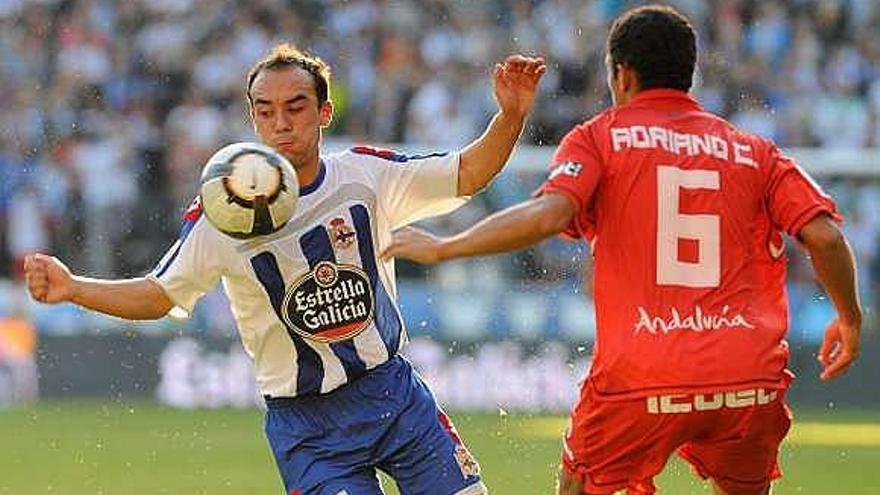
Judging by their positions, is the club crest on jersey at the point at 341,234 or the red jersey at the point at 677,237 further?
the club crest on jersey at the point at 341,234

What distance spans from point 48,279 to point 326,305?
0.92m

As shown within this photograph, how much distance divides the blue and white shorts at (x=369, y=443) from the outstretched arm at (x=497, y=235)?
0.76 m

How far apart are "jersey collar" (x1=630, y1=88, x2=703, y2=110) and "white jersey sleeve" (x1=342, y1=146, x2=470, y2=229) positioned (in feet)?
2.75

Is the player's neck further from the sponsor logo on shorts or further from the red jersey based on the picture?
the sponsor logo on shorts

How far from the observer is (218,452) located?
1482 centimetres

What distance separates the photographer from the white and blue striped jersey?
280 inches

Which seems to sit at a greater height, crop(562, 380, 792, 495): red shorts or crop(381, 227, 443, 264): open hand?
crop(381, 227, 443, 264): open hand

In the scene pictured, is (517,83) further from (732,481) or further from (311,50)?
(311,50)

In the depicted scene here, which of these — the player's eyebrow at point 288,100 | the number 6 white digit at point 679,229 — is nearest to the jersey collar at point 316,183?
the player's eyebrow at point 288,100

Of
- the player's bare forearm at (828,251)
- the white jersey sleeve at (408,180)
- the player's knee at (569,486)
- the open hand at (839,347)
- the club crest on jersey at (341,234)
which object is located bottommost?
the player's knee at (569,486)

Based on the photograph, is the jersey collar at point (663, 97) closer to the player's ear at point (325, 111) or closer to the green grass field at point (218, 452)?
the player's ear at point (325, 111)

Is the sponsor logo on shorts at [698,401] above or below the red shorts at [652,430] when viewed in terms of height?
above

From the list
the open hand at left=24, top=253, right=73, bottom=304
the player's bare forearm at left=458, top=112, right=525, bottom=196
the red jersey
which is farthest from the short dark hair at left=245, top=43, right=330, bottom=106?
the red jersey

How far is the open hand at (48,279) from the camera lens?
702 cm
